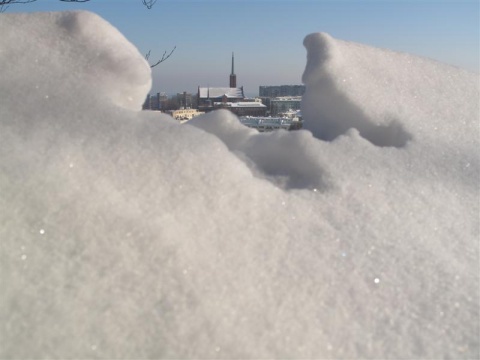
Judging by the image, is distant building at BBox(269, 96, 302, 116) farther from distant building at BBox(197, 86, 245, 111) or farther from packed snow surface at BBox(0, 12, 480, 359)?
packed snow surface at BBox(0, 12, 480, 359)

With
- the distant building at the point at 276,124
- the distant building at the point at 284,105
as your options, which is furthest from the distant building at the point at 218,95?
the distant building at the point at 276,124

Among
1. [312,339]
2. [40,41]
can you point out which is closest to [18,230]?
[312,339]

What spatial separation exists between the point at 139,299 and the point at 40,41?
677 mm

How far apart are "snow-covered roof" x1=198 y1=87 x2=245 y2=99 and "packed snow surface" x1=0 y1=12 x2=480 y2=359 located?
28.2 m

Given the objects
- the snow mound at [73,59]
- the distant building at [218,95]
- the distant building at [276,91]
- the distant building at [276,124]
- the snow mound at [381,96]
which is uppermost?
the snow mound at [73,59]

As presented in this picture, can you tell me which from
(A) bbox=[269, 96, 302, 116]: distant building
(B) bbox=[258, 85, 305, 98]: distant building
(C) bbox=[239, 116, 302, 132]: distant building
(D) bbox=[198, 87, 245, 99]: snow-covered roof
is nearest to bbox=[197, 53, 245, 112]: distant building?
(D) bbox=[198, 87, 245, 99]: snow-covered roof

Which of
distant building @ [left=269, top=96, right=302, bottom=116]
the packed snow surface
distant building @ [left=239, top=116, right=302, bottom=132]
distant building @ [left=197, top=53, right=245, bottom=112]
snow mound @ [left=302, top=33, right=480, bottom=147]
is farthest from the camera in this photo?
distant building @ [left=269, top=96, right=302, bottom=116]

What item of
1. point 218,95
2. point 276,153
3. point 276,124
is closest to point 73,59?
point 276,153

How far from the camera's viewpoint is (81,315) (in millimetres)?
572

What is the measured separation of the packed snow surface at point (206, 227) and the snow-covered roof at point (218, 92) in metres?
28.2

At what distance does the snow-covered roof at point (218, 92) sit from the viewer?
2911 centimetres

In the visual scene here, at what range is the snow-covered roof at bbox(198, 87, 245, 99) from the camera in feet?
95.5

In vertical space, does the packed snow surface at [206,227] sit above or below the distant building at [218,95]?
above

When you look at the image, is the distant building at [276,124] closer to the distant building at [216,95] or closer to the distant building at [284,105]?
the distant building at [216,95]
